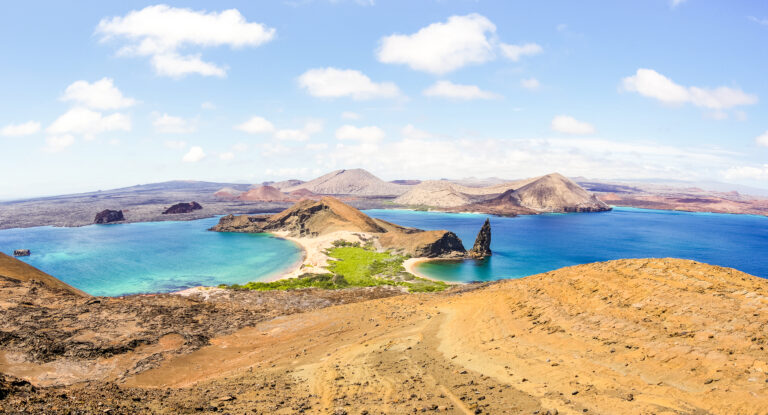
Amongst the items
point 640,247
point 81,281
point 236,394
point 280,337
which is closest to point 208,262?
point 81,281

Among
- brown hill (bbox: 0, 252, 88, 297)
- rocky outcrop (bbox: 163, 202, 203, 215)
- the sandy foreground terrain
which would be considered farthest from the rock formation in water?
rocky outcrop (bbox: 163, 202, 203, 215)

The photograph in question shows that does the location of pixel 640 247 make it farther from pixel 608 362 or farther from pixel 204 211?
pixel 204 211

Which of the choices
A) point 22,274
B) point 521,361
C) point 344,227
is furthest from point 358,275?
point 521,361

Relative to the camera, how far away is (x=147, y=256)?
75.7m

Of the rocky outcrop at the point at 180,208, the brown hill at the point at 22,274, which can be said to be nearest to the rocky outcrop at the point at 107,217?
the rocky outcrop at the point at 180,208

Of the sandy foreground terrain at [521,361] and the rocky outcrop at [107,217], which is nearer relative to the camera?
the sandy foreground terrain at [521,361]

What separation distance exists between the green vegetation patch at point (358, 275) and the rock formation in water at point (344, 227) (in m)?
5.22

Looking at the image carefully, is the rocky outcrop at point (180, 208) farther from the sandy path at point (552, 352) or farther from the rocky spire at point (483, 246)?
the sandy path at point (552, 352)

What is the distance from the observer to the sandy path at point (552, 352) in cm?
1088

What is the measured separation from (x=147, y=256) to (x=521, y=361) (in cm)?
8367

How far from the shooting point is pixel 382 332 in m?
21.0

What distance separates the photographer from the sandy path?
428 inches

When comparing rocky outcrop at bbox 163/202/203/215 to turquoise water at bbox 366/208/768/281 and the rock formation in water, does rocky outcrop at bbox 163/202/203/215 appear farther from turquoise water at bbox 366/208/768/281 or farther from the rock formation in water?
turquoise water at bbox 366/208/768/281

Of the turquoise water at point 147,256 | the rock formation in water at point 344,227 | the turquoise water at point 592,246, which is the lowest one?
the turquoise water at point 592,246
